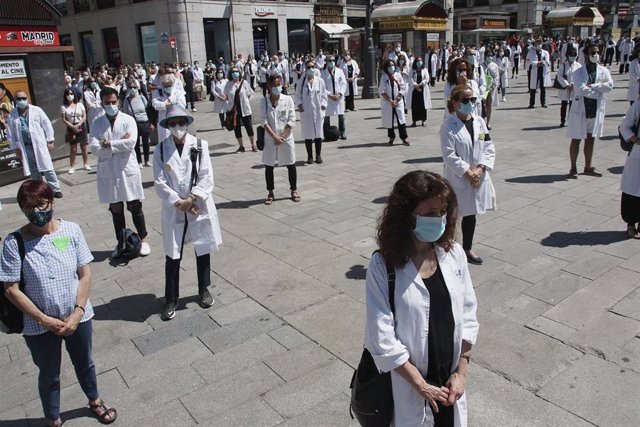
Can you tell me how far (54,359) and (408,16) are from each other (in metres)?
23.3

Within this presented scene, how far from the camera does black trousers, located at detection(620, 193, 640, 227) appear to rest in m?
6.14

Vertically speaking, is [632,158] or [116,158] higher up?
[116,158]

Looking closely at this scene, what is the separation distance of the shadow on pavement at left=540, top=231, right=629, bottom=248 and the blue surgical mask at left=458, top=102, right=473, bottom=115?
2.03 m

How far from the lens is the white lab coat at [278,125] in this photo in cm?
→ 828

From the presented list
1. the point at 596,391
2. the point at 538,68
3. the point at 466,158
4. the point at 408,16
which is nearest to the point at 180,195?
the point at 466,158

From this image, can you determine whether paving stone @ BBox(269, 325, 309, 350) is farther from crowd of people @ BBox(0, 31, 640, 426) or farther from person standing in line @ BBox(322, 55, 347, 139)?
person standing in line @ BBox(322, 55, 347, 139)

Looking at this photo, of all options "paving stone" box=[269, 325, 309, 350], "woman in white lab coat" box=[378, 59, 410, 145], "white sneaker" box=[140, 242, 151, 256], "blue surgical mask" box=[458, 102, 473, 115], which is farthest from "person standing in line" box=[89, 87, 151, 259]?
"woman in white lab coat" box=[378, 59, 410, 145]

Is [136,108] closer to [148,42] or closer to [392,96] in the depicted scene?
[392,96]

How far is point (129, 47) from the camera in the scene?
3588 cm

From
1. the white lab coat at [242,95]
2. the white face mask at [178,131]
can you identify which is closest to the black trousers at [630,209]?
the white face mask at [178,131]

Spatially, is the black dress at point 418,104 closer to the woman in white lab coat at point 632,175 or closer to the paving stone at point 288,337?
the woman in white lab coat at point 632,175

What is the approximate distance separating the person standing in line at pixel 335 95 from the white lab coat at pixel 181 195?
833 cm

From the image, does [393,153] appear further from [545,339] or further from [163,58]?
[163,58]

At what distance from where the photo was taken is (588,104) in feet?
28.4
